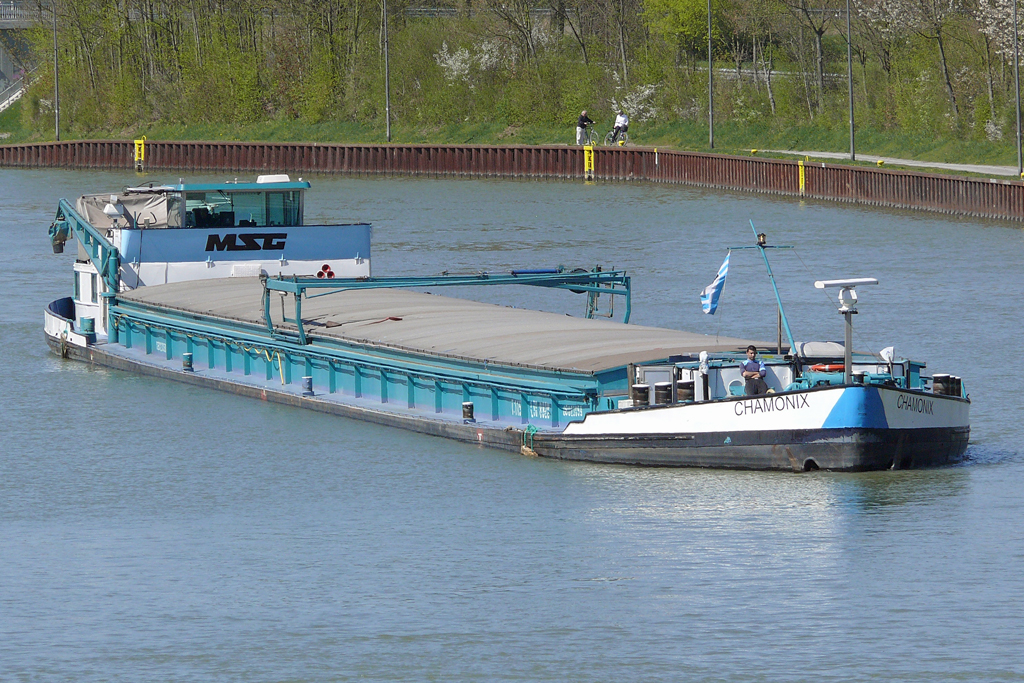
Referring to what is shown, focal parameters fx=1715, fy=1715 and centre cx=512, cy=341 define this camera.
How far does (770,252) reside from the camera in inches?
2175

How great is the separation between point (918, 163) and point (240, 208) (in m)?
41.8

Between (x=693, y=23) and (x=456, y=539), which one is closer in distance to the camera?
(x=456, y=539)

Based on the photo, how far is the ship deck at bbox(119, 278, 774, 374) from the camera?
26500 mm

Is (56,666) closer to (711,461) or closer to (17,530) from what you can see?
(17,530)

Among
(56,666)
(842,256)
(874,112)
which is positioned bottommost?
(56,666)

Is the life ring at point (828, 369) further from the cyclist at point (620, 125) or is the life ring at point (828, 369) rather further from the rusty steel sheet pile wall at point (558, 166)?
the cyclist at point (620, 125)

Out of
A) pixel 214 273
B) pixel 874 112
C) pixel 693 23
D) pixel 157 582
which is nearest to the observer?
pixel 157 582

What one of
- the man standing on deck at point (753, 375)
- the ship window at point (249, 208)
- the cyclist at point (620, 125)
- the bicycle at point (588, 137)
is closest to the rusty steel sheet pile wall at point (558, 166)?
the bicycle at point (588, 137)

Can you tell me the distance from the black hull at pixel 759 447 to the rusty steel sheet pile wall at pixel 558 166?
121 feet

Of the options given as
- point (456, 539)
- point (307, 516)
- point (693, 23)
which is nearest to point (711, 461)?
point (456, 539)

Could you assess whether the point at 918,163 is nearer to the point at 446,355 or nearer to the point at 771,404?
the point at 446,355

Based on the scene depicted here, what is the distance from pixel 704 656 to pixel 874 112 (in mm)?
69280

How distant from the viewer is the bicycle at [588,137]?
Result: 8756 centimetres

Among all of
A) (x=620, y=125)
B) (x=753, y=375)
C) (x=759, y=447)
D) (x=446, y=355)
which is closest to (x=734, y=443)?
(x=759, y=447)
